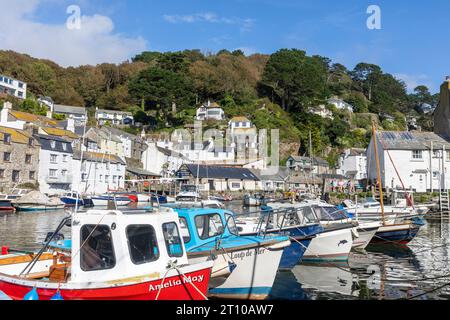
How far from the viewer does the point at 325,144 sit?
94.6m

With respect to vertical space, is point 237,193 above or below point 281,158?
below

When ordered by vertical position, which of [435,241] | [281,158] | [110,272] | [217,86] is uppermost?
[217,86]

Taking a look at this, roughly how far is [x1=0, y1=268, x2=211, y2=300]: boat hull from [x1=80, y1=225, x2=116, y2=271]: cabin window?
607 mm

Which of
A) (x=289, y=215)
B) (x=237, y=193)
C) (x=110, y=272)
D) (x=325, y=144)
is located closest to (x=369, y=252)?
(x=289, y=215)

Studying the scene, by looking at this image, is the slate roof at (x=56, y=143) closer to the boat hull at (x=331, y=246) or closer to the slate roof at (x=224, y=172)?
the slate roof at (x=224, y=172)

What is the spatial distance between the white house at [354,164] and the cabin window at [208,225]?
74542 mm

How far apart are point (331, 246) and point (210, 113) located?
254 ft

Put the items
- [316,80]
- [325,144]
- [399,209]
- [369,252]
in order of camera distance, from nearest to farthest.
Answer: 1. [369,252]
2. [399,209]
3. [325,144]
4. [316,80]

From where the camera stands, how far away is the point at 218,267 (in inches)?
436

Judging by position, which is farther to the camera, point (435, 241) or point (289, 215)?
point (435, 241)

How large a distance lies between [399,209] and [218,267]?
77.7 ft

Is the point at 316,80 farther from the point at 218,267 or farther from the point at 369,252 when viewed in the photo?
the point at 218,267

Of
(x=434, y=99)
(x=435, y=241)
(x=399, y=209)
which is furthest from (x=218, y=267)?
(x=434, y=99)
